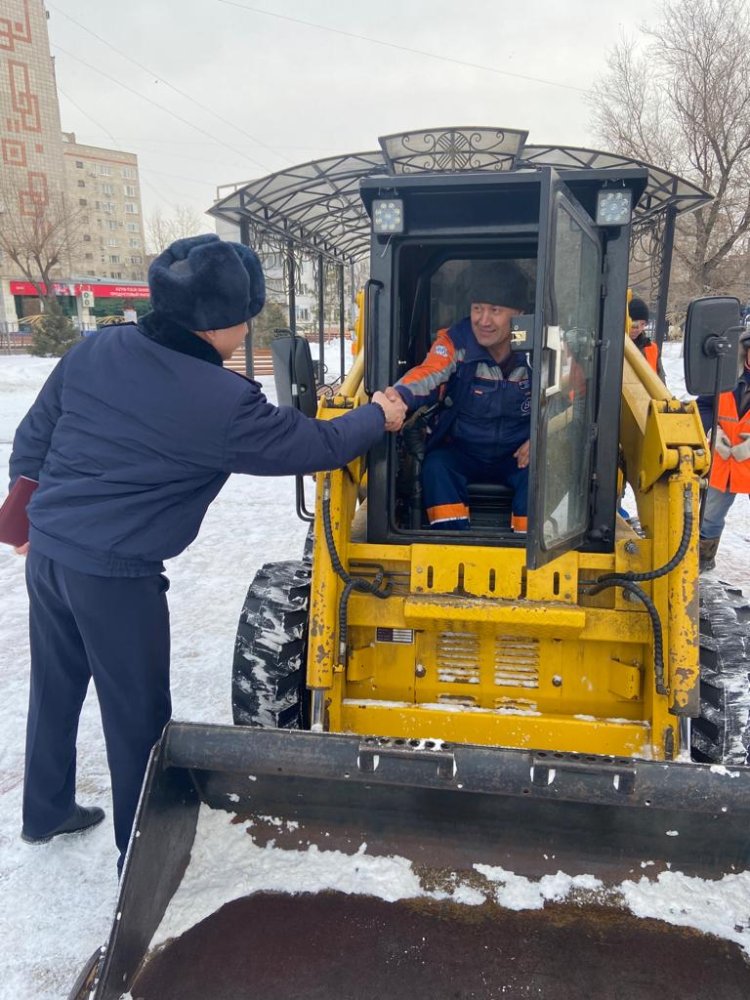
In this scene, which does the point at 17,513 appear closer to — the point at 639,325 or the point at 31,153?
the point at 639,325

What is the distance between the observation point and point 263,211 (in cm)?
938

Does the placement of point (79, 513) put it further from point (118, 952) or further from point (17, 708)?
point (17, 708)

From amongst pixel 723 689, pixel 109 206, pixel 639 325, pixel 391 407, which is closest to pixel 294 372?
pixel 391 407

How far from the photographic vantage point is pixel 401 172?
7957mm

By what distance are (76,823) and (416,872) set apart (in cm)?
147

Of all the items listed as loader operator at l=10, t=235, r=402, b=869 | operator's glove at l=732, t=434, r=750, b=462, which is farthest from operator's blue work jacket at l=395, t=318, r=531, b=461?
operator's glove at l=732, t=434, r=750, b=462

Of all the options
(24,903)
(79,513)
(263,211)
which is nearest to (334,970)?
(24,903)

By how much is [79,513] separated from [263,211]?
311 inches

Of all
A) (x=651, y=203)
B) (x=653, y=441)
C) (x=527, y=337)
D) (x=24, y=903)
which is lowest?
(x=24, y=903)

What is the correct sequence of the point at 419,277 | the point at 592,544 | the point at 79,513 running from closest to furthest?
the point at 79,513
the point at 592,544
the point at 419,277

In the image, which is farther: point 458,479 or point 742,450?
point 742,450

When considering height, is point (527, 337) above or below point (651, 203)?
below

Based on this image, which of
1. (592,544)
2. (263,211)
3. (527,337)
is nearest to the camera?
(527,337)

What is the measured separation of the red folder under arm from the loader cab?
49.2 inches
